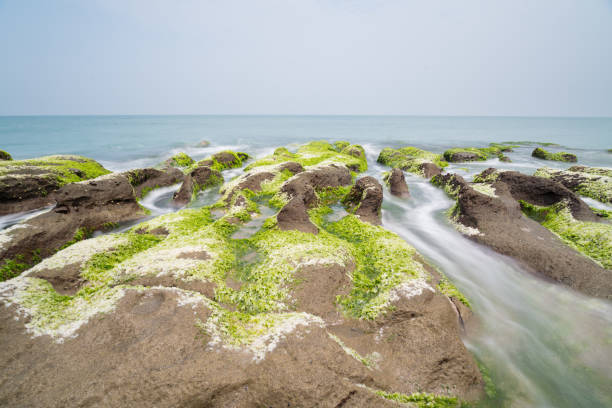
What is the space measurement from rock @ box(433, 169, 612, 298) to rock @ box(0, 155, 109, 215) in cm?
2199

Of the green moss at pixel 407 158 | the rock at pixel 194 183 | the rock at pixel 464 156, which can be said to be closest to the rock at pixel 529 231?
the green moss at pixel 407 158

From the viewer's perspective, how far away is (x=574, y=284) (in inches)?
297

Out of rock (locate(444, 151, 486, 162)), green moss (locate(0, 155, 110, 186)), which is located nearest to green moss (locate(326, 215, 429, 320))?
green moss (locate(0, 155, 110, 186))

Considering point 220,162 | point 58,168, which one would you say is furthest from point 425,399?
point 220,162

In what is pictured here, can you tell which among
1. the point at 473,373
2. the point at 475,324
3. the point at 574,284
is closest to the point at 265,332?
the point at 473,373

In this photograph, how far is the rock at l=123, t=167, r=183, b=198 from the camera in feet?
52.1

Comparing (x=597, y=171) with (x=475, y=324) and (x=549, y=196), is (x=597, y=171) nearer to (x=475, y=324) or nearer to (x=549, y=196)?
(x=549, y=196)

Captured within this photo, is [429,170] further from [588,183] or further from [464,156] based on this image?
[464,156]

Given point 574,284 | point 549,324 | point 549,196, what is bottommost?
point 549,324

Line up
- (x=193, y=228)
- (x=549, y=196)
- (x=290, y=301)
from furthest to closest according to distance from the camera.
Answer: (x=549, y=196), (x=193, y=228), (x=290, y=301)

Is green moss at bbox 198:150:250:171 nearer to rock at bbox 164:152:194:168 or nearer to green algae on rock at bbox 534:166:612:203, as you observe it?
rock at bbox 164:152:194:168

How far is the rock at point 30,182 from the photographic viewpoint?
41.2ft

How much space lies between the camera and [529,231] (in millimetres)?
9680

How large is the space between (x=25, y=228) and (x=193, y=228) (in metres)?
5.42
